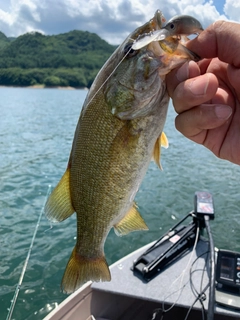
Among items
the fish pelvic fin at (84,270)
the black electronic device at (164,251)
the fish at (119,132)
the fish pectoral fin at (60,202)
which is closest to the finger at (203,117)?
the fish at (119,132)

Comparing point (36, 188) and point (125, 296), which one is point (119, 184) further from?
point (36, 188)

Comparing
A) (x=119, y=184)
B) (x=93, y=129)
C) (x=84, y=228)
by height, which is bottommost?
(x=84, y=228)

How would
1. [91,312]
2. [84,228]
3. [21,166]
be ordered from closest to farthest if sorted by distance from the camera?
[84,228] → [91,312] → [21,166]

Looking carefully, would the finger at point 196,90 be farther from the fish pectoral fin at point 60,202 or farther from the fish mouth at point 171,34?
the fish pectoral fin at point 60,202

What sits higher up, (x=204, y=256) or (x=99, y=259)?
(x=99, y=259)

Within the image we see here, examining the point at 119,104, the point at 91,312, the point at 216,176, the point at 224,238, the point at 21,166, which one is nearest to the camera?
the point at 119,104

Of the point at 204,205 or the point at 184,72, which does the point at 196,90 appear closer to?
the point at 184,72

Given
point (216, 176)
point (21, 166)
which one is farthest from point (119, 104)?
point (21, 166)
